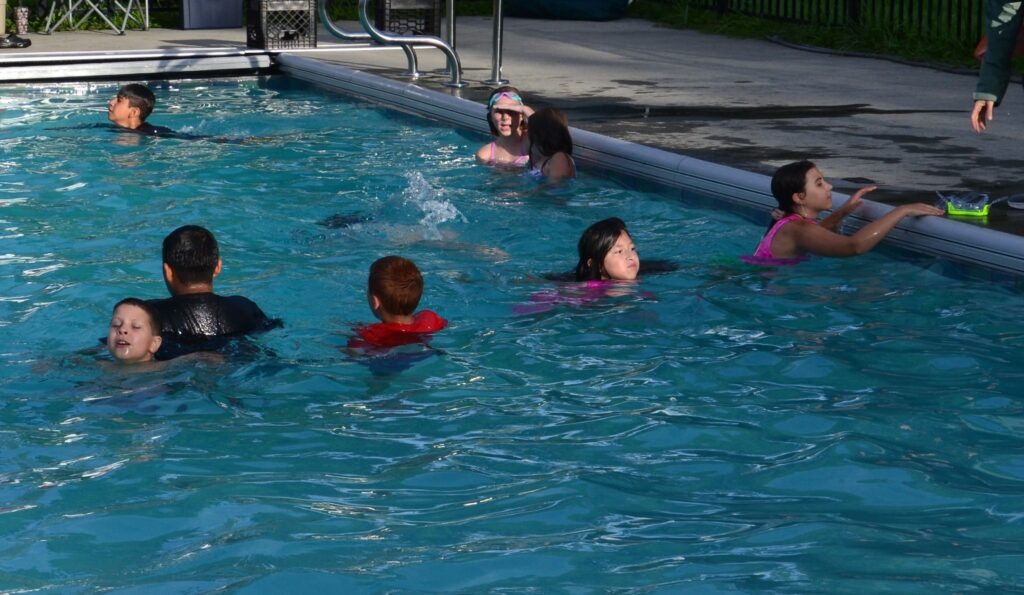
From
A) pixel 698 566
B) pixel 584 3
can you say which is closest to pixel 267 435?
pixel 698 566

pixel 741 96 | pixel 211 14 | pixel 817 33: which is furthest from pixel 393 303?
pixel 211 14

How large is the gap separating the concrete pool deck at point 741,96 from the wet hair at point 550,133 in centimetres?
62

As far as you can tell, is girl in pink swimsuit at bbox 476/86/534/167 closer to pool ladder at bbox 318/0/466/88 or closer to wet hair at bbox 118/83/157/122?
pool ladder at bbox 318/0/466/88

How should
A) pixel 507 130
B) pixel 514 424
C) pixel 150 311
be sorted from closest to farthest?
pixel 514 424 < pixel 150 311 < pixel 507 130

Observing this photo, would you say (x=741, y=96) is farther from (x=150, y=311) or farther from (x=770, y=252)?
(x=150, y=311)

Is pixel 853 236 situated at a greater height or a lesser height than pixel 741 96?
lesser

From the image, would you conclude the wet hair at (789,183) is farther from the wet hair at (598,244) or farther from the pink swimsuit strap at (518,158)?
the pink swimsuit strap at (518,158)

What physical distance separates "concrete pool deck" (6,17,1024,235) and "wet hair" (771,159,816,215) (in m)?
0.62

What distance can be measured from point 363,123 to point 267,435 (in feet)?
25.3

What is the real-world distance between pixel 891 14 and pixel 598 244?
11202mm

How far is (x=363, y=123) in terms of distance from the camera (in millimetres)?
12391

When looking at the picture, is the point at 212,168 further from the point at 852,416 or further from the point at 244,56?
the point at 852,416

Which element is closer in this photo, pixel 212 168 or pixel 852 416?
pixel 852 416

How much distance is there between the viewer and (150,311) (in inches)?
216
